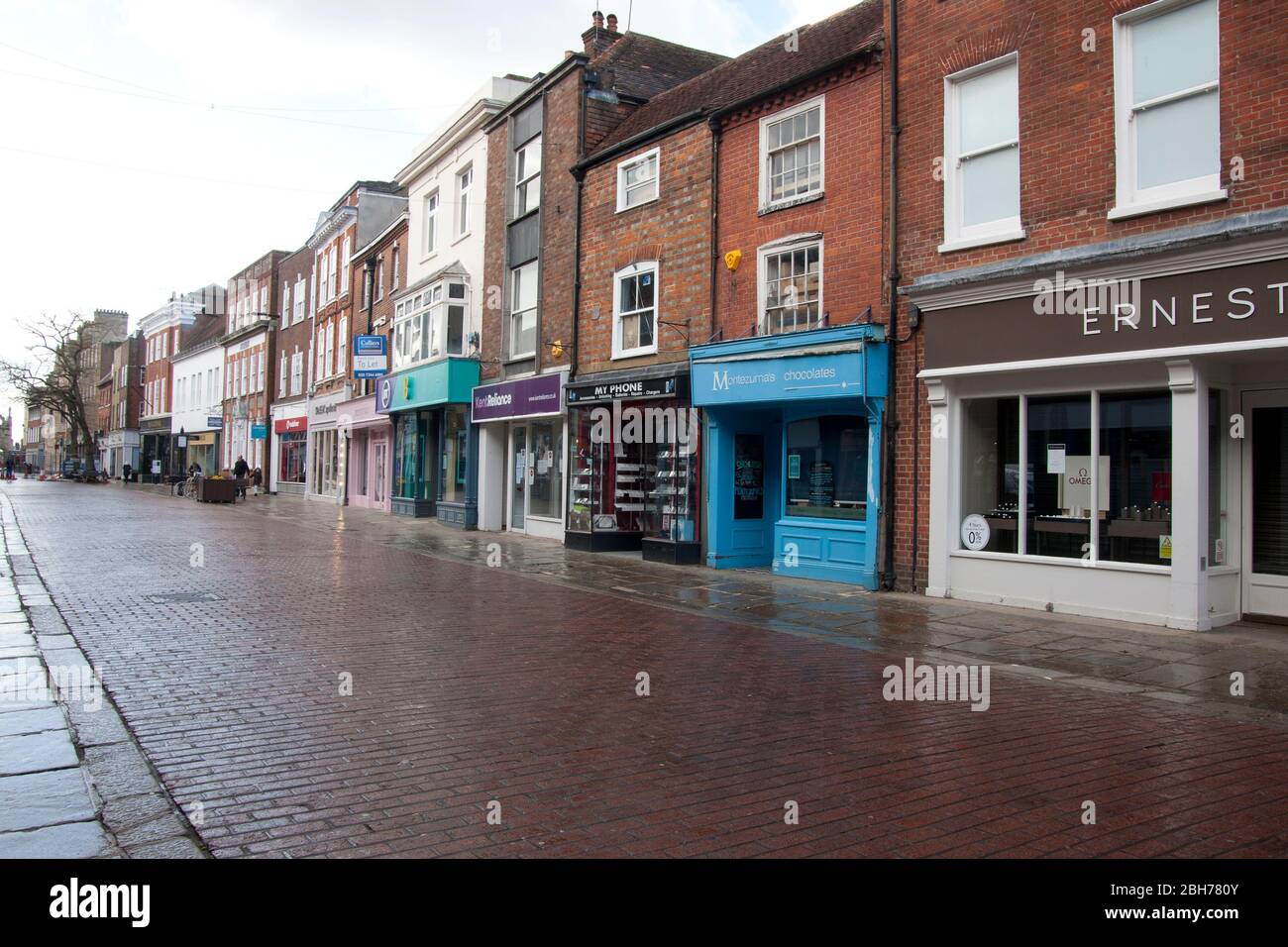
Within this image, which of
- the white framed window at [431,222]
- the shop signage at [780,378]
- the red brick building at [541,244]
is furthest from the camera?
the white framed window at [431,222]

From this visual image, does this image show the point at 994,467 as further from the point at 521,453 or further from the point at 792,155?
the point at 521,453

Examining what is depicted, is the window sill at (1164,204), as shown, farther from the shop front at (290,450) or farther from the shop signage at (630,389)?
the shop front at (290,450)

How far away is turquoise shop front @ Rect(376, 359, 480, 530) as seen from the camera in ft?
77.8

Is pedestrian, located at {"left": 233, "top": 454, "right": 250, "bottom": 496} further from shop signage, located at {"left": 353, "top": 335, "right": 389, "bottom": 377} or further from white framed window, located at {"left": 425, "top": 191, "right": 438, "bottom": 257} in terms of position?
white framed window, located at {"left": 425, "top": 191, "right": 438, "bottom": 257}

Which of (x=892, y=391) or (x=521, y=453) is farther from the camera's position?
(x=521, y=453)

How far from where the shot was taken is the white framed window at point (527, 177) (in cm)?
2158

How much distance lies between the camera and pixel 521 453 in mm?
22188

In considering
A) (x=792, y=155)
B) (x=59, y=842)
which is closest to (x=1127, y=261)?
(x=792, y=155)

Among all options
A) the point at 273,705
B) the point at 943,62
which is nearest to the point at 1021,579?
the point at 943,62

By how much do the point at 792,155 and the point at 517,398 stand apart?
8.89m

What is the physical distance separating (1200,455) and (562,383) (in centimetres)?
1231

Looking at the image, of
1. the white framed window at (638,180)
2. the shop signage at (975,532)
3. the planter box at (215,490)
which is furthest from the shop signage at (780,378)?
the planter box at (215,490)

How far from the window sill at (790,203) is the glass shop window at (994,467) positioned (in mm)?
4110

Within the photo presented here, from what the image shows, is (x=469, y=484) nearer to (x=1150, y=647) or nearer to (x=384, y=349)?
(x=384, y=349)
